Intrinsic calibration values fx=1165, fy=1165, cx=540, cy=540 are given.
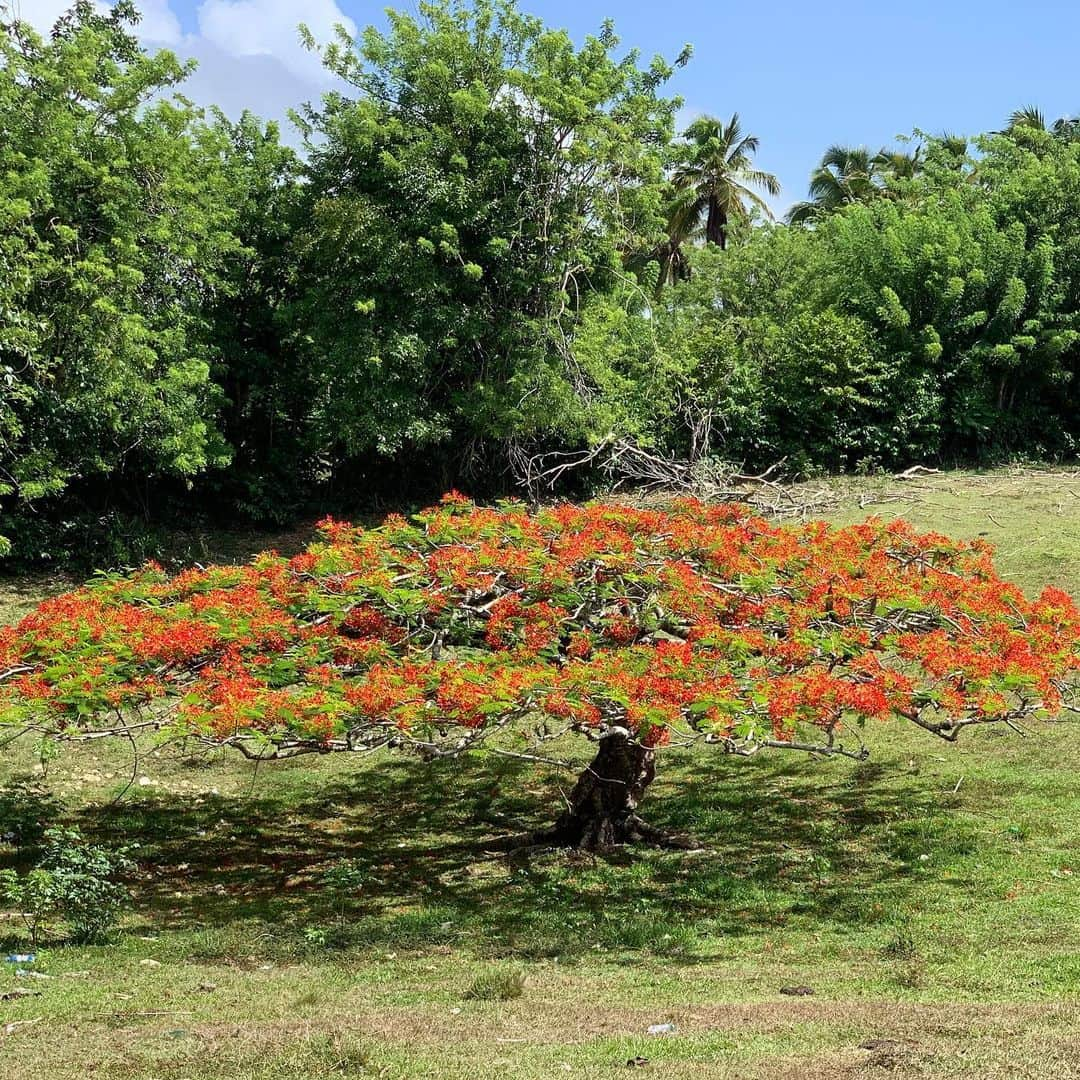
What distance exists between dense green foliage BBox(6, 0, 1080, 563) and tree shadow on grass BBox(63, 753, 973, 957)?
640 centimetres

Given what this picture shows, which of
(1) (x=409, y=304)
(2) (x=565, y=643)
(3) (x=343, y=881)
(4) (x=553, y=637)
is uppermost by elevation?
(1) (x=409, y=304)

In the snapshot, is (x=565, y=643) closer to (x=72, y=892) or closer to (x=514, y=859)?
(x=514, y=859)

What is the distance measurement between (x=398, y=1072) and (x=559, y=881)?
11.5 feet

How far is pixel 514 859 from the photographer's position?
8484 millimetres

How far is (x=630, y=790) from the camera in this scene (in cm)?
866

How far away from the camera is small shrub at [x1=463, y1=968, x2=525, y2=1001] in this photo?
5680 millimetres

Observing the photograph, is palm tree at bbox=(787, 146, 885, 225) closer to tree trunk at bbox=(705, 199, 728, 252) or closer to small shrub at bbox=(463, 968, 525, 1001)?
tree trunk at bbox=(705, 199, 728, 252)

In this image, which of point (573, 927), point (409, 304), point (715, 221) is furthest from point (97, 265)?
point (715, 221)

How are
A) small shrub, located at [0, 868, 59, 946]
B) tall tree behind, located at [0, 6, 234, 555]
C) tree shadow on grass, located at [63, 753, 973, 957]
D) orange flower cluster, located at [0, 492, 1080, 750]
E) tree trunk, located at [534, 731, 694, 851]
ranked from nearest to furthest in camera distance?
1. orange flower cluster, located at [0, 492, 1080, 750]
2. small shrub, located at [0, 868, 59, 946]
3. tree shadow on grass, located at [63, 753, 973, 957]
4. tree trunk, located at [534, 731, 694, 851]
5. tall tree behind, located at [0, 6, 234, 555]

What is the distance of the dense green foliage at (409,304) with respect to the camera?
15.6 m

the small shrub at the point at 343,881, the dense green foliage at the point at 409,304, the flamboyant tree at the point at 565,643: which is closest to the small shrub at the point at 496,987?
the flamboyant tree at the point at 565,643

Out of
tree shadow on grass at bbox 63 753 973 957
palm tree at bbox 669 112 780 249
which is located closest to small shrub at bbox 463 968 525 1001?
tree shadow on grass at bbox 63 753 973 957

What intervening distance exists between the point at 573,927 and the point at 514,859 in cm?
144

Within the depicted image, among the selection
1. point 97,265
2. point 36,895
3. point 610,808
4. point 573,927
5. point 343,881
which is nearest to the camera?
point 36,895
